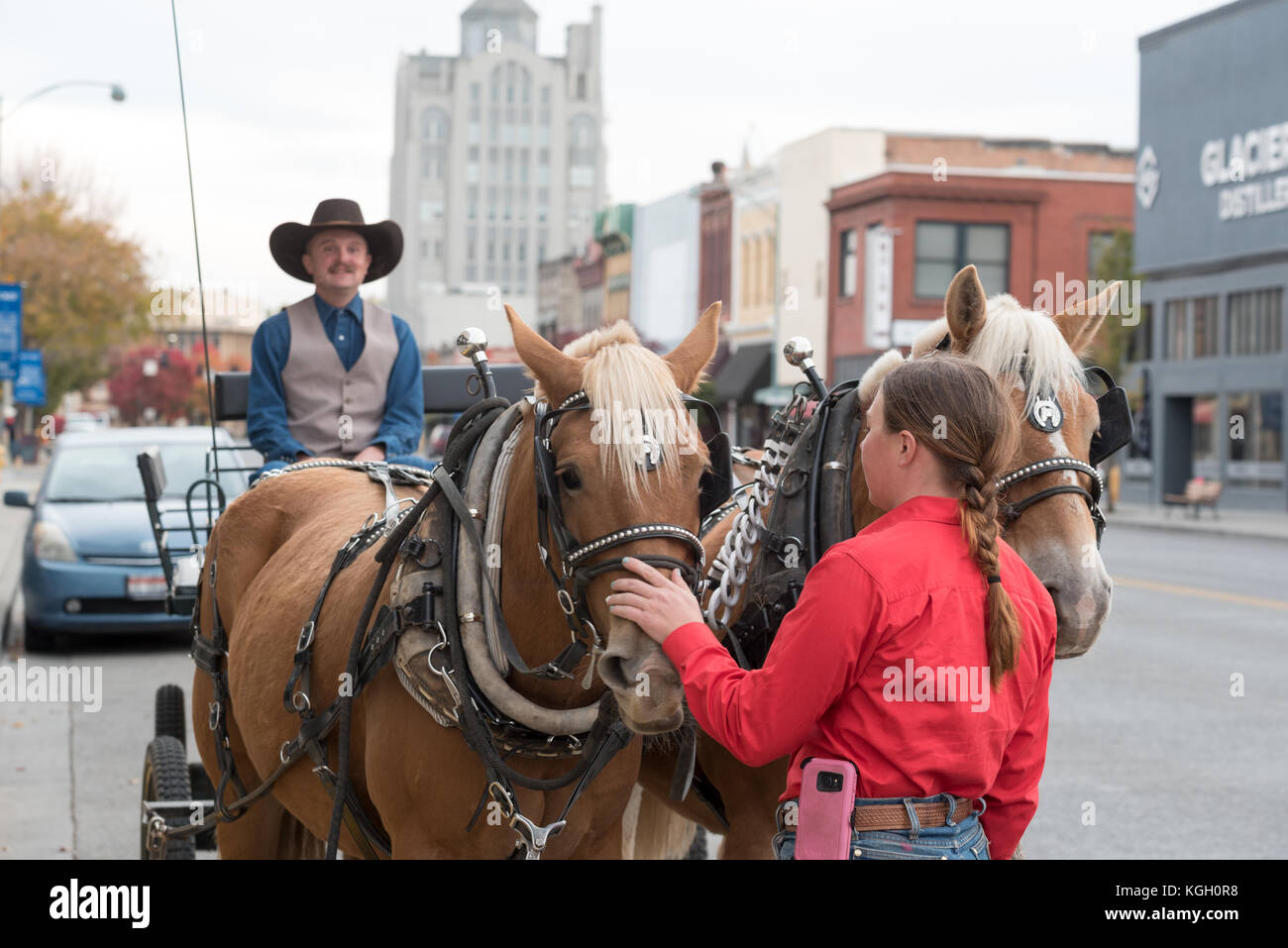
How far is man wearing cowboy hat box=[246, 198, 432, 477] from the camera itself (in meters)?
5.40

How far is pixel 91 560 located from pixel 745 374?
38326mm

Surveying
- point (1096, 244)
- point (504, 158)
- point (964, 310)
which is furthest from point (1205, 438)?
point (504, 158)

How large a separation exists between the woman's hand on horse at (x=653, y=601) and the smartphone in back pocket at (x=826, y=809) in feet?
1.24

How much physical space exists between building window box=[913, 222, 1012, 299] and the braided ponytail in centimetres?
3907

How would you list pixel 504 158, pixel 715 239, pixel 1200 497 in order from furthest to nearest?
pixel 504 158, pixel 715 239, pixel 1200 497

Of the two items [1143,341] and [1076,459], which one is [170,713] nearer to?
[1076,459]

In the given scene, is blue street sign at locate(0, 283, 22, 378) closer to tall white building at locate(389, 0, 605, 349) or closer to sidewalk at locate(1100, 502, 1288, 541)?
sidewalk at locate(1100, 502, 1288, 541)

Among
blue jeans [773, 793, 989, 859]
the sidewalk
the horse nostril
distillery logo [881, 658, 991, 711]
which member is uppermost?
distillery logo [881, 658, 991, 711]

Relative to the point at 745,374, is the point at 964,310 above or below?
above

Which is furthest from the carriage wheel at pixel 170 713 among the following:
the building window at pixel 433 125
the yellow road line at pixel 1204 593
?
the building window at pixel 433 125

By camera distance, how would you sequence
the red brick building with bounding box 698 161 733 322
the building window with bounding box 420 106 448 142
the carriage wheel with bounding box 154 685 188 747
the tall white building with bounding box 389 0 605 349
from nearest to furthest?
the carriage wheel with bounding box 154 685 188 747 < the red brick building with bounding box 698 161 733 322 < the tall white building with bounding box 389 0 605 349 < the building window with bounding box 420 106 448 142

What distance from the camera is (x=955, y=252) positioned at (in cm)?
4097

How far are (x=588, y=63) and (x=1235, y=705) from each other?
460 ft
